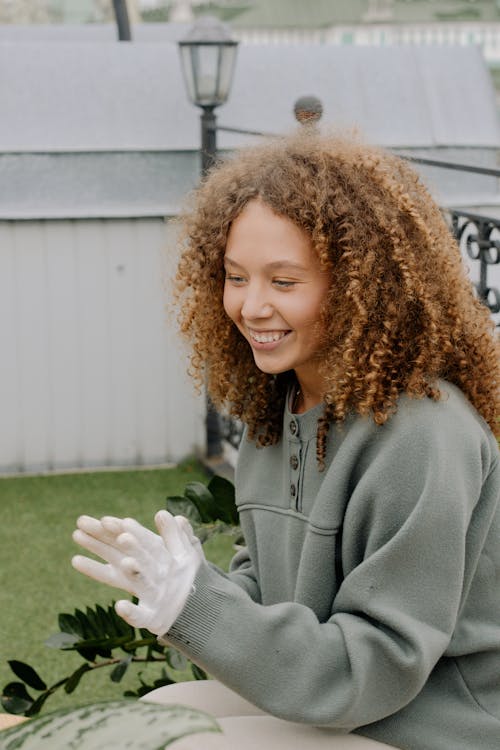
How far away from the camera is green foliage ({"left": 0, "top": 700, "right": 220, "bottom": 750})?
55cm

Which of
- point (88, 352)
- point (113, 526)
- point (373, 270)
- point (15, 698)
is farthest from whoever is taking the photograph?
point (88, 352)

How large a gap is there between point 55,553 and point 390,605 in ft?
10.3

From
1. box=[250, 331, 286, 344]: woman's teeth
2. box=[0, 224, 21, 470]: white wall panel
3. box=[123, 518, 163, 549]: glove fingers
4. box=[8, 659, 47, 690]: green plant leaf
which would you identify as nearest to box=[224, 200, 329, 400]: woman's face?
box=[250, 331, 286, 344]: woman's teeth

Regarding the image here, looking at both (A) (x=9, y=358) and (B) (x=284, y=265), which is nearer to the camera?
(B) (x=284, y=265)

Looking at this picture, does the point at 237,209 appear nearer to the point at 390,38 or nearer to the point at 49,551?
the point at 49,551

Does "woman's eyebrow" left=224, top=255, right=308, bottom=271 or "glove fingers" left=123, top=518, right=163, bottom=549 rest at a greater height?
"woman's eyebrow" left=224, top=255, right=308, bottom=271

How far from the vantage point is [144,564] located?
1198 mm

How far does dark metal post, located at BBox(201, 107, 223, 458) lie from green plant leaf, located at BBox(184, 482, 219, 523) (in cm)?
276

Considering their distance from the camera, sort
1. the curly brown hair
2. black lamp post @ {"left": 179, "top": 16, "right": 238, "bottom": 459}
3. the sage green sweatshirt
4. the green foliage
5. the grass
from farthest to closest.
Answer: black lamp post @ {"left": 179, "top": 16, "right": 238, "bottom": 459}
the grass
the curly brown hair
the sage green sweatshirt
the green foliage

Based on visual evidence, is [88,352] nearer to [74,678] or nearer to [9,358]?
[9,358]

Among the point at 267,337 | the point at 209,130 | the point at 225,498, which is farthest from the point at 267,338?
the point at 209,130

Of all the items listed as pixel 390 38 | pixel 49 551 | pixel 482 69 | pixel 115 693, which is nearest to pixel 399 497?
pixel 115 693

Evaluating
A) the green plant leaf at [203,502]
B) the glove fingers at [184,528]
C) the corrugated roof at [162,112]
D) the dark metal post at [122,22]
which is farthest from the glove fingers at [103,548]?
the dark metal post at [122,22]

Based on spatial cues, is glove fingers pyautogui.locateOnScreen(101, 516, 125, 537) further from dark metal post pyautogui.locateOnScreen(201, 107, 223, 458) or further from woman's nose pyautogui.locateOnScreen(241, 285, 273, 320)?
dark metal post pyautogui.locateOnScreen(201, 107, 223, 458)
